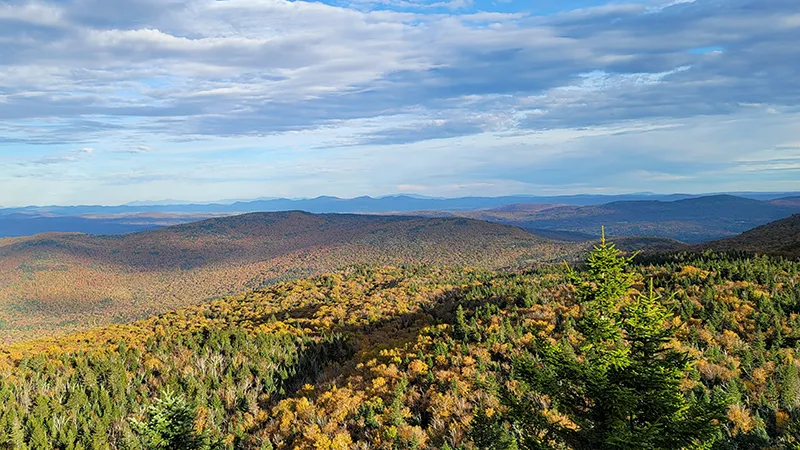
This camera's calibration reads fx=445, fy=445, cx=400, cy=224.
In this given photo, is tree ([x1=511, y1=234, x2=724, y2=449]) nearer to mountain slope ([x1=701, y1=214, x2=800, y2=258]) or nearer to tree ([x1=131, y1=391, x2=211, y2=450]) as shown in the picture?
tree ([x1=131, y1=391, x2=211, y2=450])

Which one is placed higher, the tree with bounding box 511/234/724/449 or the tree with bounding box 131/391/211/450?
the tree with bounding box 511/234/724/449

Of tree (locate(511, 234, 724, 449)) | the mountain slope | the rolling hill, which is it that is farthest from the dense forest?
the rolling hill

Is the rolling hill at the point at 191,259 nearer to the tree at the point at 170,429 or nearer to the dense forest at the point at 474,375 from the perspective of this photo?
the dense forest at the point at 474,375

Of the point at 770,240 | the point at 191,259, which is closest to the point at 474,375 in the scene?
the point at 770,240

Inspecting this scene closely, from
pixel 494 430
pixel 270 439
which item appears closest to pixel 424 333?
pixel 270 439

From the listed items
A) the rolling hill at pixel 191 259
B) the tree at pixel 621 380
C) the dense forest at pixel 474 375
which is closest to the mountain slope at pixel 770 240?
the dense forest at pixel 474 375

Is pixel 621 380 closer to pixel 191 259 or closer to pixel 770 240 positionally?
pixel 770 240
